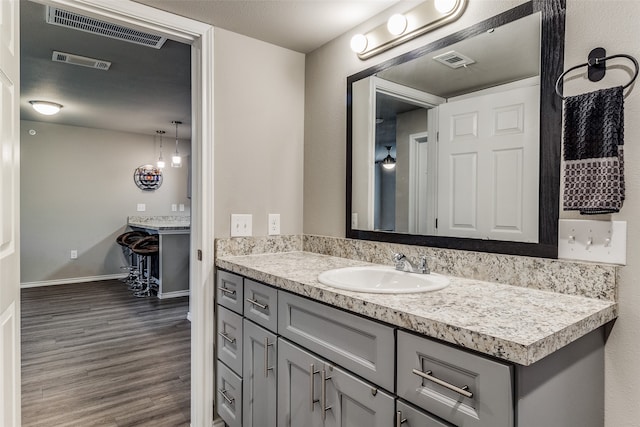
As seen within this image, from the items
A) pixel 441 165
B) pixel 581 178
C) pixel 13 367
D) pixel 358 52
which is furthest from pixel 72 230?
pixel 581 178

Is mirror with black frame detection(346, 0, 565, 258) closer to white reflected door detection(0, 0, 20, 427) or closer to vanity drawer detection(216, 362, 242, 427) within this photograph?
vanity drawer detection(216, 362, 242, 427)

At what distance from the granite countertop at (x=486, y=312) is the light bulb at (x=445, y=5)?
1082 millimetres

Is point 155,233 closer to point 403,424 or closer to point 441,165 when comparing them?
point 441,165

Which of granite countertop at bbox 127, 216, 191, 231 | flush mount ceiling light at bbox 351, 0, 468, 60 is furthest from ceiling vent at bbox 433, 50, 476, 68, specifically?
granite countertop at bbox 127, 216, 191, 231

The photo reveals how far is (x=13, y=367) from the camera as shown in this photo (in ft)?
4.05

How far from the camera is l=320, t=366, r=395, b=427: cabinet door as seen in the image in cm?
102

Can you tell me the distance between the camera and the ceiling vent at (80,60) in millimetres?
2822

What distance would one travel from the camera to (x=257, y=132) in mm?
2117

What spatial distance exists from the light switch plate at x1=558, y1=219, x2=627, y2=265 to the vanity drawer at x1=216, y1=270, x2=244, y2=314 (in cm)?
129

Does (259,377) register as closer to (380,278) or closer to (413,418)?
(380,278)

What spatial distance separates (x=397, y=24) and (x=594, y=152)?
3.29 feet

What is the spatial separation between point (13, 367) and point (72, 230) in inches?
193

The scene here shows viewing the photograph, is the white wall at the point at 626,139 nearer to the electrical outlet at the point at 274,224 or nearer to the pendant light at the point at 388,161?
the pendant light at the point at 388,161

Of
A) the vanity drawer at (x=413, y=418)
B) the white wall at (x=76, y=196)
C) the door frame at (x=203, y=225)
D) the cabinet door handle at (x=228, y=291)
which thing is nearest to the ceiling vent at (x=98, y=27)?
the door frame at (x=203, y=225)
